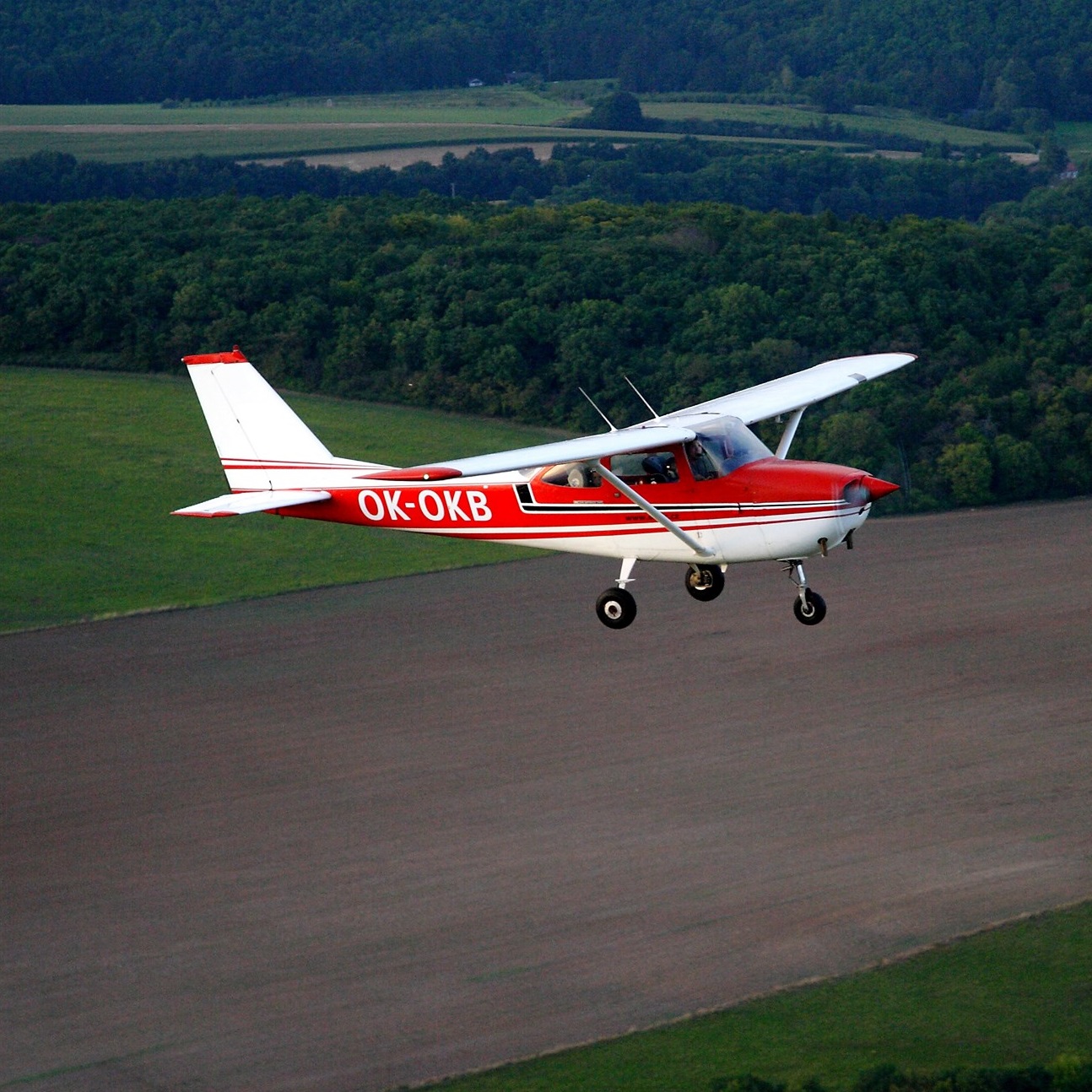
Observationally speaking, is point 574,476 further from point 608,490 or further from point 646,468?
point 646,468

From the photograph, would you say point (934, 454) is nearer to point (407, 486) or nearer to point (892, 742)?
point (892, 742)

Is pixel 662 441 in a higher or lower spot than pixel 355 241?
lower

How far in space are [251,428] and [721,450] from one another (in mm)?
8285

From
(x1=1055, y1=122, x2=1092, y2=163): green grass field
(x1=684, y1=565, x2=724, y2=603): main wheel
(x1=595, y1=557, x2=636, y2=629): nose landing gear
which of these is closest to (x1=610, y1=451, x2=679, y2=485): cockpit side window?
(x1=684, y1=565, x2=724, y2=603): main wheel

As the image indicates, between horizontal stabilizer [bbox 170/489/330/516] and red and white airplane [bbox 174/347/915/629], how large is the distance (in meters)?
0.04

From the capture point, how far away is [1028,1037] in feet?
96.9

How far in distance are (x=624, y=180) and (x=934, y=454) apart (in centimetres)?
6847

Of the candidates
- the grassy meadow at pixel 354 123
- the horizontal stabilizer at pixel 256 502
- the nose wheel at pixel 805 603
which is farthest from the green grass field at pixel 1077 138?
the horizontal stabilizer at pixel 256 502

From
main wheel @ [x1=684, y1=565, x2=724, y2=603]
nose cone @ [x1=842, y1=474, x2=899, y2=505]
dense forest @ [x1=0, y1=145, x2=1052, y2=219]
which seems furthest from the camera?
dense forest @ [x1=0, y1=145, x2=1052, y2=219]

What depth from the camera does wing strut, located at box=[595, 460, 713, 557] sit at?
89.0 ft

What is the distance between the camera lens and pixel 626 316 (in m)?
68.4

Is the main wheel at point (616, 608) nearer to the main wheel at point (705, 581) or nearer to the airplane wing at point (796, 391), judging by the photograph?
the main wheel at point (705, 581)

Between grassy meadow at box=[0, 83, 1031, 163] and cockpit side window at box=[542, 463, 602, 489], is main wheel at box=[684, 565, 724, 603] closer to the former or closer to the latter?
cockpit side window at box=[542, 463, 602, 489]

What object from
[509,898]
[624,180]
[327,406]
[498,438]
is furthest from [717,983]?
[624,180]
